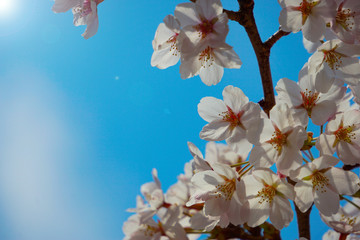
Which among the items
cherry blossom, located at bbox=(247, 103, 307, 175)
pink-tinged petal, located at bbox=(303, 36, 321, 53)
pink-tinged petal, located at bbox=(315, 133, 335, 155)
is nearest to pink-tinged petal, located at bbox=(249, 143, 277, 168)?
cherry blossom, located at bbox=(247, 103, 307, 175)

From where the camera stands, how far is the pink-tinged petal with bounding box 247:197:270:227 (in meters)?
0.87

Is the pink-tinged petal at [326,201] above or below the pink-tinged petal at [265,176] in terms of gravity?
below

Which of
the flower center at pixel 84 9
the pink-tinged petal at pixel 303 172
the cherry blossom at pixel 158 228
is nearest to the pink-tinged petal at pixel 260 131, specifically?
the pink-tinged petal at pixel 303 172

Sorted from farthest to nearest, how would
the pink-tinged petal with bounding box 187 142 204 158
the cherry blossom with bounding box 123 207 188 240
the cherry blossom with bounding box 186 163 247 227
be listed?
the cherry blossom with bounding box 123 207 188 240 < the pink-tinged petal with bounding box 187 142 204 158 < the cherry blossom with bounding box 186 163 247 227

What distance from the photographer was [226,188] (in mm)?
877

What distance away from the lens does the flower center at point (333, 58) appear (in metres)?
0.80

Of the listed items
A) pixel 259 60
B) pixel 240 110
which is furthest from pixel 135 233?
pixel 259 60

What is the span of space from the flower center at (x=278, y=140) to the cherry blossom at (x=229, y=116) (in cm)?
7

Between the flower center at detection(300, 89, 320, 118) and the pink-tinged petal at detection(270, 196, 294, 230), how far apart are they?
24 cm

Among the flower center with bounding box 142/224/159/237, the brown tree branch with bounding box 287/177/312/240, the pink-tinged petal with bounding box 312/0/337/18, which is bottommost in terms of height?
the brown tree branch with bounding box 287/177/312/240

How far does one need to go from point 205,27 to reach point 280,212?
0.52m

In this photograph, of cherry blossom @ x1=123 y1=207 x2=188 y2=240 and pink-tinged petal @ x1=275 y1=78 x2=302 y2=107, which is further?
cherry blossom @ x1=123 y1=207 x2=188 y2=240

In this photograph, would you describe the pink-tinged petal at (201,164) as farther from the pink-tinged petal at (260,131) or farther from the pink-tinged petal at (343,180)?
the pink-tinged petal at (343,180)

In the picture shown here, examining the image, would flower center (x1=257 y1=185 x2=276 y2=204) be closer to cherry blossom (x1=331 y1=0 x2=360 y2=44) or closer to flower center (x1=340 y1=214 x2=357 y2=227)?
cherry blossom (x1=331 y1=0 x2=360 y2=44)
